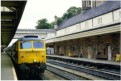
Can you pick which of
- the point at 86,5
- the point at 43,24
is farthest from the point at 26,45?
the point at 43,24

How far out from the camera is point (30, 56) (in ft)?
51.8

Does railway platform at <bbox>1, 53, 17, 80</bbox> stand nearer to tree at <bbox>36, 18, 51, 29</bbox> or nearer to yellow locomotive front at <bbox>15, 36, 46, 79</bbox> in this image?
yellow locomotive front at <bbox>15, 36, 46, 79</bbox>

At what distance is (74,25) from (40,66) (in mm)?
37918

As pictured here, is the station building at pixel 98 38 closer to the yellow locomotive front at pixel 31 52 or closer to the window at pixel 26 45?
the yellow locomotive front at pixel 31 52

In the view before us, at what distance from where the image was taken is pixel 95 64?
21922mm

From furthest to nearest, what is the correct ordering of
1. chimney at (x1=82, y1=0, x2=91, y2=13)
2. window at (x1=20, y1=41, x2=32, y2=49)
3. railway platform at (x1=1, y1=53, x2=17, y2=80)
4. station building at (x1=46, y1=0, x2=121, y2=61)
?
chimney at (x1=82, y1=0, x2=91, y2=13), station building at (x1=46, y1=0, x2=121, y2=61), window at (x1=20, y1=41, x2=32, y2=49), railway platform at (x1=1, y1=53, x2=17, y2=80)

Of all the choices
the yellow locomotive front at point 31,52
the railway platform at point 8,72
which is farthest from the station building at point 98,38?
the railway platform at point 8,72

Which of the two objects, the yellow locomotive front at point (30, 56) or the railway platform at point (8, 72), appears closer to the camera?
the railway platform at point (8, 72)

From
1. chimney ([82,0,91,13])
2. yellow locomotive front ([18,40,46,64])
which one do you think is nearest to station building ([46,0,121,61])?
chimney ([82,0,91,13])

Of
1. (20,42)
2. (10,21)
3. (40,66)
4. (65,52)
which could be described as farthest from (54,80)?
(65,52)

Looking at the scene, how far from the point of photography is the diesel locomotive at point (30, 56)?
15.7 m

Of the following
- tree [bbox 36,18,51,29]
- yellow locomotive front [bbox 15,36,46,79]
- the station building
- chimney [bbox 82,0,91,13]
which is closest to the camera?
yellow locomotive front [bbox 15,36,46,79]

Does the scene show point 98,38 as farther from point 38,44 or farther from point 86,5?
point 86,5

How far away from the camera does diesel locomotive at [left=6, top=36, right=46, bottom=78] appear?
1565 centimetres
